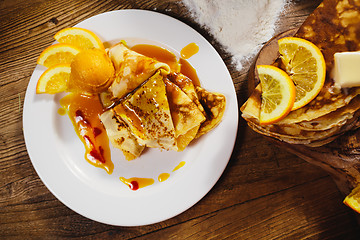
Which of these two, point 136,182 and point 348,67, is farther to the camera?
point 136,182

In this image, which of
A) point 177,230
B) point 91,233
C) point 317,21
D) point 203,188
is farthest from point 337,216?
point 91,233

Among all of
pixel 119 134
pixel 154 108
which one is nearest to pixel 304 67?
pixel 154 108

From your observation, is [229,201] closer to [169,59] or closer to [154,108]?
[154,108]

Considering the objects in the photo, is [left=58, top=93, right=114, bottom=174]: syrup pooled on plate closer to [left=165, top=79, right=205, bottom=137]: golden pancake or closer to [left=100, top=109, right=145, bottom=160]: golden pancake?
[left=100, top=109, right=145, bottom=160]: golden pancake

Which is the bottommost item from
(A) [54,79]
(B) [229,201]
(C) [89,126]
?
(B) [229,201]

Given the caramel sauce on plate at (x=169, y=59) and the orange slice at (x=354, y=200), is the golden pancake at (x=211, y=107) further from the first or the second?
the orange slice at (x=354, y=200)

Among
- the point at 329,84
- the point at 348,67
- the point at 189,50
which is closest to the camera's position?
the point at 348,67
